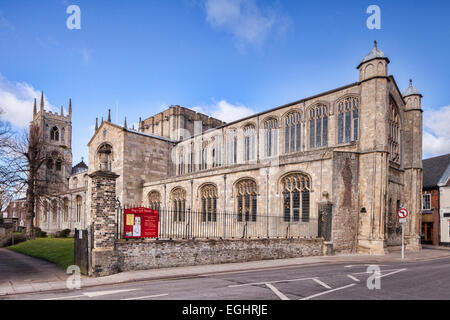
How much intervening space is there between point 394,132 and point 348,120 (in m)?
4.84

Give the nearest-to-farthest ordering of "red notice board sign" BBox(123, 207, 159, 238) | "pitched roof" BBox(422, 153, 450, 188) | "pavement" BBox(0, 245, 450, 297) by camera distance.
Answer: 1. "pavement" BBox(0, 245, 450, 297)
2. "red notice board sign" BBox(123, 207, 159, 238)
3. "pitched roof" BBox(422, 153, 450, 188)

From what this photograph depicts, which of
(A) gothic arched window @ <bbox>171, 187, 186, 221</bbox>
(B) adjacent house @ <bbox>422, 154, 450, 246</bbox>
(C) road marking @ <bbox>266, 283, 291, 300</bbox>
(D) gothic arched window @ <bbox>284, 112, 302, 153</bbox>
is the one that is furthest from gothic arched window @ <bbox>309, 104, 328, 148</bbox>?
(C) road marking @ <bbox>266, 283, 291, 300</bbox>

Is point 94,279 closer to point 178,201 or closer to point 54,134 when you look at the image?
point 178,201

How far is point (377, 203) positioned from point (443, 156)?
940 inches

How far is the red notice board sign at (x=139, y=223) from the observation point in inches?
566

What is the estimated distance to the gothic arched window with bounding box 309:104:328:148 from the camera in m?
28.4

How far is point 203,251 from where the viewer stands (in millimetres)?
16219

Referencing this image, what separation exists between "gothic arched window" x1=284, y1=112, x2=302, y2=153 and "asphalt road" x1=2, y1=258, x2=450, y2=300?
61.5 feet

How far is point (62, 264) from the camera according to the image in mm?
15930

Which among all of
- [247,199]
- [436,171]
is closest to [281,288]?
[247,199]

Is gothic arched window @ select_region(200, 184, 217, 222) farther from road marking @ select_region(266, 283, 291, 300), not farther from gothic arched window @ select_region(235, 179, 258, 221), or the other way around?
road marking @ select_region(266, 283, 291, 300)

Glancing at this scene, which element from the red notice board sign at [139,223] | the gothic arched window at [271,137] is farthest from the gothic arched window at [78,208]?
the red notice board sign at [139,223]
